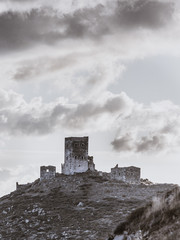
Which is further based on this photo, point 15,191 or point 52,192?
point 15,191

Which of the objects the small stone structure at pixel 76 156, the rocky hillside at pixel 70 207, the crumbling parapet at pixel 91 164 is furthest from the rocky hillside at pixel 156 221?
the crumbling parapet at pixel 91 164

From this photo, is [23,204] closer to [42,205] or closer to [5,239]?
[42,205]

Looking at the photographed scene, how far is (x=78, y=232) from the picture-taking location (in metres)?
53.8

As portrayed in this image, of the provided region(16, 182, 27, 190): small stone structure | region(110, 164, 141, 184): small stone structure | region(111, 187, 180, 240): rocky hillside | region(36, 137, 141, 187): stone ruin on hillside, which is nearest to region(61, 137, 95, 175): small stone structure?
region(36, 137, 141, 187): stone ruin on hillside

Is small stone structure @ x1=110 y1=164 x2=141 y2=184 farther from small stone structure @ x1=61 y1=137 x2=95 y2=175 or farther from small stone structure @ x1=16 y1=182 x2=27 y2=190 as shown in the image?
small stone structure @ x1=16 y1=182 x2=27 y2=190

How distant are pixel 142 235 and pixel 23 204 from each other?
2030 inches

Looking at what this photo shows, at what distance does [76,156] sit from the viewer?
86250mm

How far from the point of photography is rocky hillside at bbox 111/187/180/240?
71.2ft

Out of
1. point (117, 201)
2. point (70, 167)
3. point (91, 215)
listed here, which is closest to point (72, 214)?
point (91, 215)

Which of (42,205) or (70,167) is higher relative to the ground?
(70,167)

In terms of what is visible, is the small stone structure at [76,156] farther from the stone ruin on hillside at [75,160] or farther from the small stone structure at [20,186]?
the small stone structure at [20,186]

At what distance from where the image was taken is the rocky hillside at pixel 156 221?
854 inches

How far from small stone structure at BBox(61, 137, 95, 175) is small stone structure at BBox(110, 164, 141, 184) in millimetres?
5786

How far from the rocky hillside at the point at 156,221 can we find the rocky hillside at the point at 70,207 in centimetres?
2526
